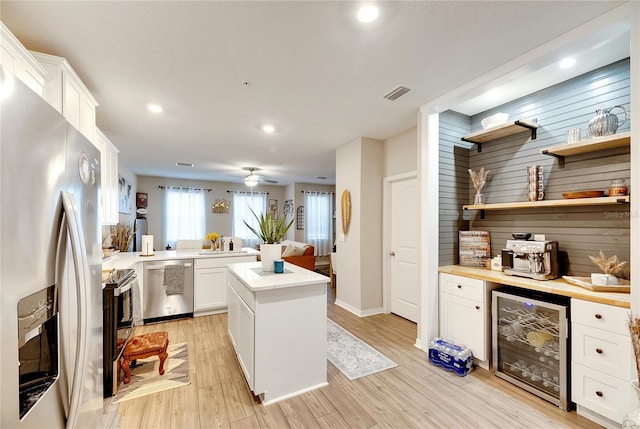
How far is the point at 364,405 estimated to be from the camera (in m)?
2.07

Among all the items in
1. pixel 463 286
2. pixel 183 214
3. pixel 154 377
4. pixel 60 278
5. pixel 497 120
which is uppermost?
pixel 497 120

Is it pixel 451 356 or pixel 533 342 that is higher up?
pixel 533 342

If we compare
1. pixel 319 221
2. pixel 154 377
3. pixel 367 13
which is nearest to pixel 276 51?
pixel 367 13

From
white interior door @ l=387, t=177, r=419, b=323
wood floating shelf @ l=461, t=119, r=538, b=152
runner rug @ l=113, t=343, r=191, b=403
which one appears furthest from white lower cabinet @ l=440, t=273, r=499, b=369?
runner rug @ l=113, t=343, r=191, b=403

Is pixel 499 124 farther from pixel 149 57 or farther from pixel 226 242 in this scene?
pixel 226 242

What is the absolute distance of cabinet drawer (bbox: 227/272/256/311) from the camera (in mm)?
2098

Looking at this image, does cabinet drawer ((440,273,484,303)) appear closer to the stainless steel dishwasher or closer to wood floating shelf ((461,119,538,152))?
wood floating shelf ((461,119,538,152))

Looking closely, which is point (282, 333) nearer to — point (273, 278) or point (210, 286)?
point (273, 278)

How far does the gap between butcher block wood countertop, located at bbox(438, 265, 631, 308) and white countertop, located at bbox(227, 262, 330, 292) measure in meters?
1.45

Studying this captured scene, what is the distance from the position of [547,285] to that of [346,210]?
8.66 feet

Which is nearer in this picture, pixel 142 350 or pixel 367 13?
pixel 367 13

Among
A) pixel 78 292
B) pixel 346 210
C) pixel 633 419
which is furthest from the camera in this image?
pixel 346 210

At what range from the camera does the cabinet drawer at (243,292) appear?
6.88ft

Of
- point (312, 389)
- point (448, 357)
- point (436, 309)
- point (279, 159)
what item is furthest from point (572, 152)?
point (279, 159)
